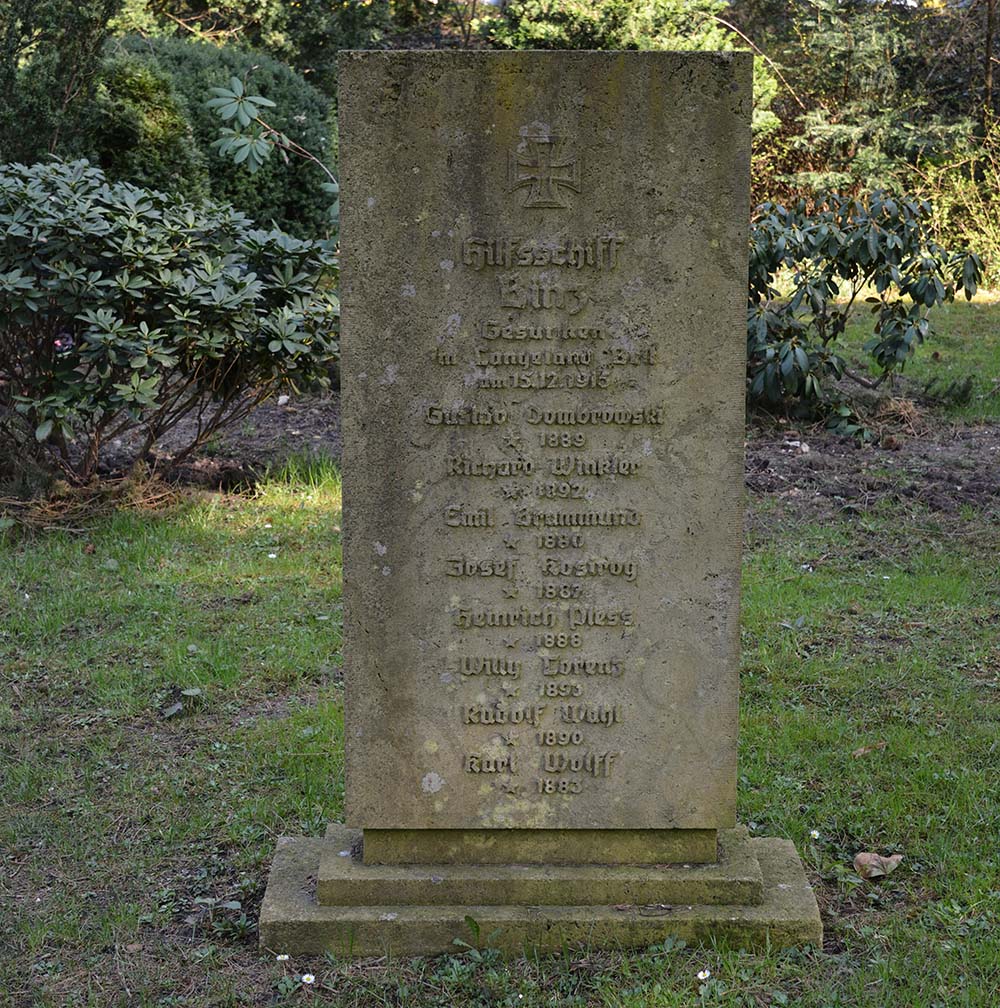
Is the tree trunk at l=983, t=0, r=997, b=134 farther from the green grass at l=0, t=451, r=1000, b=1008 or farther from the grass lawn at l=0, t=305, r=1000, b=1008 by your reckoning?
the green grass at l=0, t=451, r=1000, b=1008

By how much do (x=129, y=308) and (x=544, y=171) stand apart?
13.2 ft

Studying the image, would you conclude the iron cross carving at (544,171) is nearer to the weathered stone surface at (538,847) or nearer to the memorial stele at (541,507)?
the memorial stele at (541,507)

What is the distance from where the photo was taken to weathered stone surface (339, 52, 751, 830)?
3150 mm

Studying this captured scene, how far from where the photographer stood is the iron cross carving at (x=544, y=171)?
3150mm

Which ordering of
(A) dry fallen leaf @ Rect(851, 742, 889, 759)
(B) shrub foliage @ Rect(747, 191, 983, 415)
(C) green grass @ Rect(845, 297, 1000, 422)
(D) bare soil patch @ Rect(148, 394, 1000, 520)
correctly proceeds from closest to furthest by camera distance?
(A) dry fallen leaf @ Rect(851, 742, 889, 759) → (D) bare soil patch @ Rect(148, 394, 1000, 520) → (B) shrub foliage @ Rect(747, 191, 983, 415) → (C) green grass @ Rect(845, 297, 1000, 422)

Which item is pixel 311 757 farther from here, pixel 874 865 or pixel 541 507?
pixel 874 865

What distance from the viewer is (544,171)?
3162mm

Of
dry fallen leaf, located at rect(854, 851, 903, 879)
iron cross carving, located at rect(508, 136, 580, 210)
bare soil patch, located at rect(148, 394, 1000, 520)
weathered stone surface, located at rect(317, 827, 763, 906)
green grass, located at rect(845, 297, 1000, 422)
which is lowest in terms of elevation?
dry fallen leaf, located at rect(854, 851, 903, 879)

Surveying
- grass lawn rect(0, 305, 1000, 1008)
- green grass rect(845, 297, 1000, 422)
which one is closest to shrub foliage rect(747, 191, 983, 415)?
green grass rect(845, 297, 1000, 422)

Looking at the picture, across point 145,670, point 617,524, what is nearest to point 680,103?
point 617,524

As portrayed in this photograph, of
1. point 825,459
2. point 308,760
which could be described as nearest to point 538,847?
point 308,760

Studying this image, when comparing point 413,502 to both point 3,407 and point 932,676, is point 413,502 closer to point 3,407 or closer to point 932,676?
point 932,676

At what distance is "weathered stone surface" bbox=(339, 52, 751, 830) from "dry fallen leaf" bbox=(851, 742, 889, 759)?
1195 mm

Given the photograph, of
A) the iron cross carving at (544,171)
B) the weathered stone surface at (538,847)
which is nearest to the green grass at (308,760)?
the weathered stone surface at (538,847)
